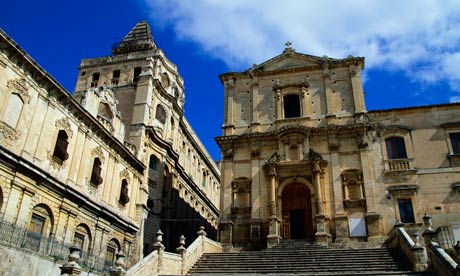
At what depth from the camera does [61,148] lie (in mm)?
21547

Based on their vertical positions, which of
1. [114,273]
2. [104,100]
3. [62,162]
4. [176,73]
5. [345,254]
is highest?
[176,73]

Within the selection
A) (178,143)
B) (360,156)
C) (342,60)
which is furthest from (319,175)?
(178,143)

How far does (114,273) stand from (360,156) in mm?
16370

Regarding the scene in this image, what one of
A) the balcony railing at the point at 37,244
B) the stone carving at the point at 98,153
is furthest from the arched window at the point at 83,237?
the stone carving at the point at 98,153

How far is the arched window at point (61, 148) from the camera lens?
21.2 m

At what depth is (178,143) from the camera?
39.3 m

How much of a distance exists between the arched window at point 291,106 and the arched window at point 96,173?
41.2 feet

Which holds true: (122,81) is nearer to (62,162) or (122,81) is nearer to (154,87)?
(154,87)

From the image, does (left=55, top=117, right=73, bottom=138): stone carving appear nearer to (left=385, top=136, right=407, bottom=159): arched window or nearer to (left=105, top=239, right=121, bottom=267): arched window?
(left=105, top=239, right=121, bottom=267): arched window

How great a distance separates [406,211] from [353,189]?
3.09 meters

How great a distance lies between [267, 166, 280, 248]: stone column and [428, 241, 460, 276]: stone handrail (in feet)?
31.6

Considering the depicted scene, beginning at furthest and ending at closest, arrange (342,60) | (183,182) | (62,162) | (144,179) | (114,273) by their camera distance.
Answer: (183,182) → (144,179) → (342,60) → (62,162) → (114,273)

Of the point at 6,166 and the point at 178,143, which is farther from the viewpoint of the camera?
the point at 178,143

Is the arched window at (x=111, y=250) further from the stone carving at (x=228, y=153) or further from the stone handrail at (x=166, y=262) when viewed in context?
the stone carving at (x=228, y=153)
